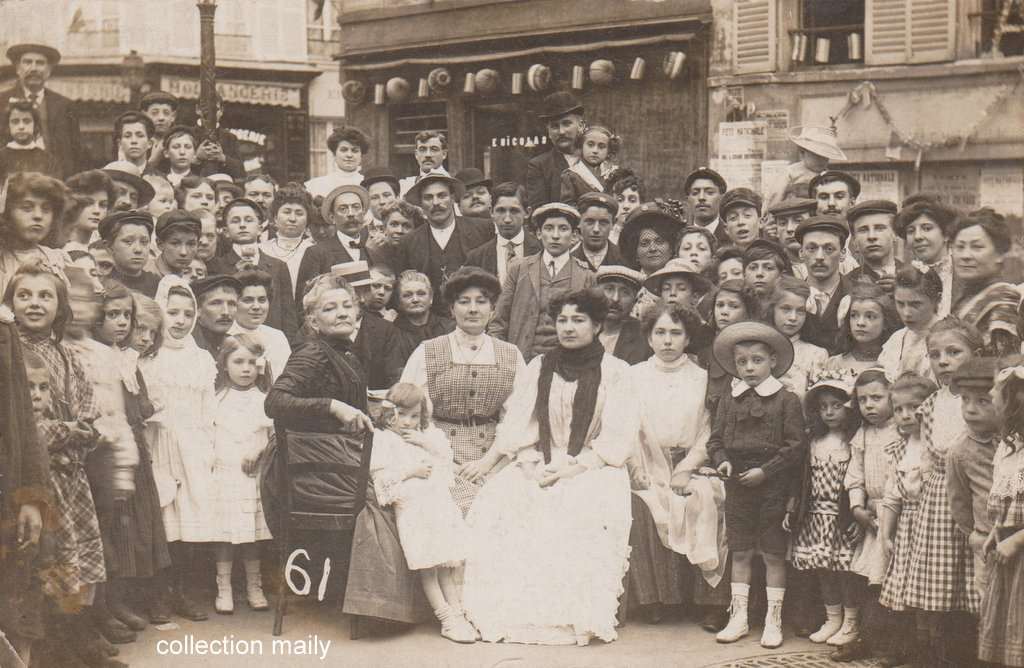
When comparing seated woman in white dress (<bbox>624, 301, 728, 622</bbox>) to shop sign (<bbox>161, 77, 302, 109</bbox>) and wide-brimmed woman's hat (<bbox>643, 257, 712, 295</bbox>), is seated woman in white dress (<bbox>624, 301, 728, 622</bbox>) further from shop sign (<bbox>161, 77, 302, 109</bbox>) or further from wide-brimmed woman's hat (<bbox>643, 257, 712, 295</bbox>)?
shop sign (<bbox>161, 77, 302, 109</bbox>)

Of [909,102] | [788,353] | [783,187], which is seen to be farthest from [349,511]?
[909,102]

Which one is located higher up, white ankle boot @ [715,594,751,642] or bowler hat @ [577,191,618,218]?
bowler hat @ [577,191,618,218]

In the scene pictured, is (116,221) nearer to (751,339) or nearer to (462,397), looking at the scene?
(462,397)

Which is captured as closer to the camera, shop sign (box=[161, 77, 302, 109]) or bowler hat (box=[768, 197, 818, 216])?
bowler hat (box=[768, 197, 818, 216])

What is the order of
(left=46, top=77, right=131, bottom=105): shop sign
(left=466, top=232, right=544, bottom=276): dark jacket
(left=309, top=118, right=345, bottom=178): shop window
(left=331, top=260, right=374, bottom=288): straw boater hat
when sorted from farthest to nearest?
(left=309, top=118, right=345, bottom=178): shop window → (left=466, top=232, right=544, bottom=276): dark jacket → (left=331, top=260, right=374, bottom=288): straw boater hat → (left=46, top=77, right=131, bottom=105): shop sign

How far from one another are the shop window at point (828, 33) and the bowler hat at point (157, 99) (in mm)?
3529

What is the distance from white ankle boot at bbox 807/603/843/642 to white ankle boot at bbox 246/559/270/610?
212cm

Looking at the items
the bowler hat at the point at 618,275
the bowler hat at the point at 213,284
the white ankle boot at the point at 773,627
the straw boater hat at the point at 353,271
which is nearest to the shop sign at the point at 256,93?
the straw boater hat at the point at 353,271

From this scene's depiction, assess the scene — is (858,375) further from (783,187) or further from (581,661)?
(783,187)

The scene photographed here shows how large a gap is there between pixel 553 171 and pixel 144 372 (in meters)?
2.72

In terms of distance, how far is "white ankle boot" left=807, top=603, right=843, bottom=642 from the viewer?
4.09 metres

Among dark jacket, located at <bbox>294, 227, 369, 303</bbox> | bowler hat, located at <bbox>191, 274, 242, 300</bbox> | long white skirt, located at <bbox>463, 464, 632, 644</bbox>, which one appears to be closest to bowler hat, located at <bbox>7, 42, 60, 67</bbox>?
bowler hat, located at <bbox>191, 274, 242, 300</bbox>

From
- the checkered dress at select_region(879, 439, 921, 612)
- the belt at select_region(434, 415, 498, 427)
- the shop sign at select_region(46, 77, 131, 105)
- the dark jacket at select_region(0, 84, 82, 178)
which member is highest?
the shop sign at select_region(46, 77, 131, 105)

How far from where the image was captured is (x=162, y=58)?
5195 mm
